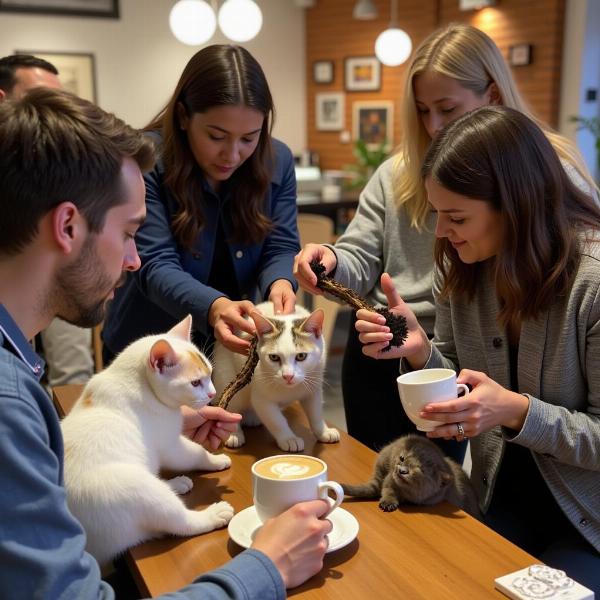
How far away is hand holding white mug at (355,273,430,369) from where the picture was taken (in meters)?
1.42

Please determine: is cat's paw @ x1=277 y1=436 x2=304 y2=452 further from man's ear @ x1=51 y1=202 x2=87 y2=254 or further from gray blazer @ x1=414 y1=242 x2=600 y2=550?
man's ear @ x1=51 y1=202 x2=87 y2=254

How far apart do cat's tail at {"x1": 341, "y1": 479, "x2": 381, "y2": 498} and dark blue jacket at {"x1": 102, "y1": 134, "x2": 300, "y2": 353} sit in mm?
588

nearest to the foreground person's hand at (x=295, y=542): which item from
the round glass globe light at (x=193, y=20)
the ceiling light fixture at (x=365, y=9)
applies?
the round glass globe light at (x=193, y=20)

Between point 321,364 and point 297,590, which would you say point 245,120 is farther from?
point 297,590

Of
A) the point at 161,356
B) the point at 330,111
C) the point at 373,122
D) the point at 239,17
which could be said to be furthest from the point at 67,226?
the point at 330,111

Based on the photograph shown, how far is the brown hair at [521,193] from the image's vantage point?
52.1 inches

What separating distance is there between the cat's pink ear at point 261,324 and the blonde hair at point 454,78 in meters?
0.59

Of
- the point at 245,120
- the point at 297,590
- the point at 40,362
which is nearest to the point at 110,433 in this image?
the point at 40,362

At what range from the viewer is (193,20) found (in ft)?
17.0

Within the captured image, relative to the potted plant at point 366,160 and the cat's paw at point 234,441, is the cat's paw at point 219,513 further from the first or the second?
the potted plant at point 366,160

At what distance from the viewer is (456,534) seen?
3.74 ft

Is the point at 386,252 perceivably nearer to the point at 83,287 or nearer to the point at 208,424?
the point at 208,424

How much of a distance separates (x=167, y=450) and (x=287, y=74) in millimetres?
8645

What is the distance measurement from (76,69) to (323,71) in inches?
126
